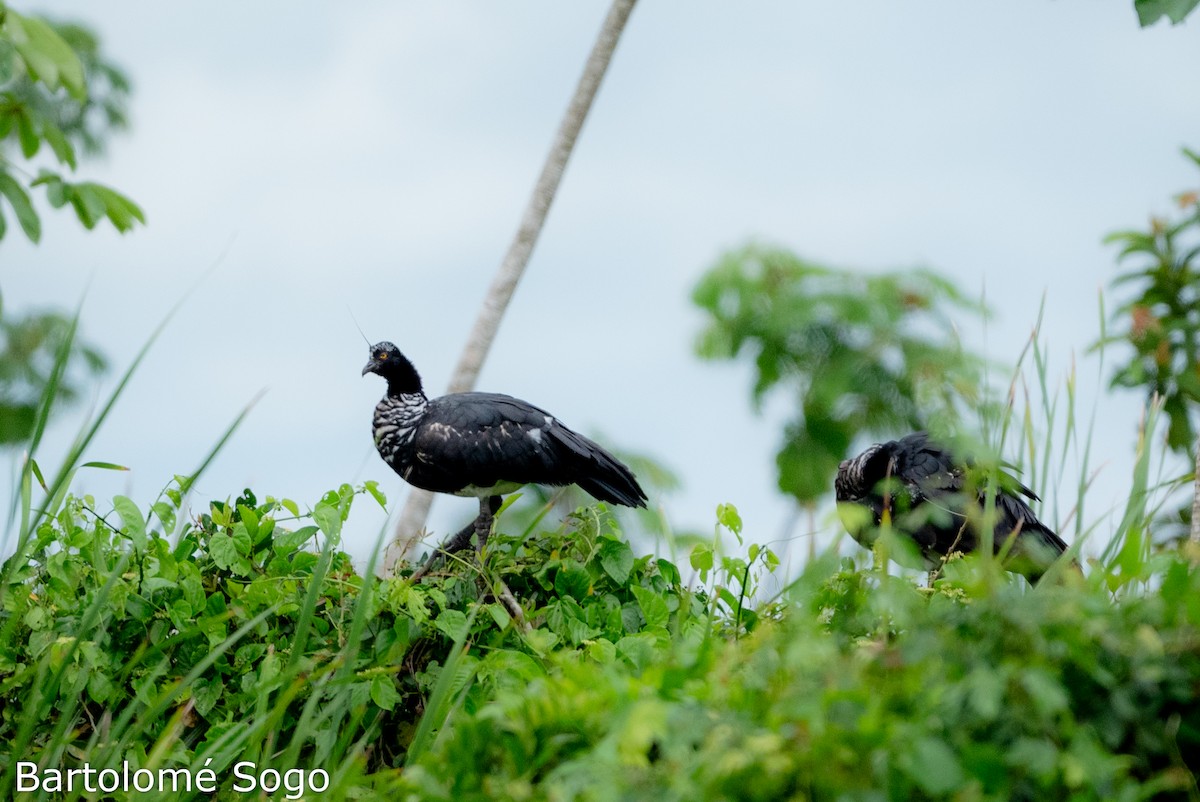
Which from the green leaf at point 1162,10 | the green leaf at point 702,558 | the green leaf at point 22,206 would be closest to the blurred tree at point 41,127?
the green leaf at point 22,206

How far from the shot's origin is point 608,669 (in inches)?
90.6

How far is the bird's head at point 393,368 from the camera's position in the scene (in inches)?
221

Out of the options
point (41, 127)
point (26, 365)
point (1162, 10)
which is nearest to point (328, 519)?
point (41, 127)

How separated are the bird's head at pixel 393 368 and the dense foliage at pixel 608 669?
1411mm

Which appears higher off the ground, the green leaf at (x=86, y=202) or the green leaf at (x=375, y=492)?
the green leaf at (x=86, y=202)

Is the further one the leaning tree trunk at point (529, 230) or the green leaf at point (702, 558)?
the leaning tree trunk at point (529, 230)

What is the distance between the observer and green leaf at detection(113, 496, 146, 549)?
12.7ft

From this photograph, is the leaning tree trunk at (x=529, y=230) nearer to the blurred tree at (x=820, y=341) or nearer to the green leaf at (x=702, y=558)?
the green leaf at (x=702, y=558)

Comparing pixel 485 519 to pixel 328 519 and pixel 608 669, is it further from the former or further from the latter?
pixel 608 669

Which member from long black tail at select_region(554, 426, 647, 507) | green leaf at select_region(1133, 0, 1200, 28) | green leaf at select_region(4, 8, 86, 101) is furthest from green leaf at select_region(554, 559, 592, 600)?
green leaf at select_region(1133, 0, 1200, 28)

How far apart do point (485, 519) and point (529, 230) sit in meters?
3.46

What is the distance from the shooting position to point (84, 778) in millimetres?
3473

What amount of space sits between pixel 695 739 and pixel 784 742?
149 millimetres

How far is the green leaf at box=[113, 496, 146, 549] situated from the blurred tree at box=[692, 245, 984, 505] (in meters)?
13.5
